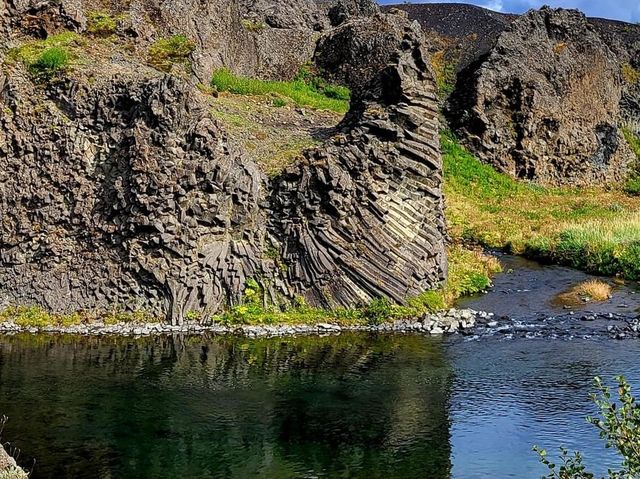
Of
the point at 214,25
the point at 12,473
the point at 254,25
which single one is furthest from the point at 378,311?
the point at 254,25

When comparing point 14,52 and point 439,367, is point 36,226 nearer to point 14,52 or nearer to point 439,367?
point 14,52

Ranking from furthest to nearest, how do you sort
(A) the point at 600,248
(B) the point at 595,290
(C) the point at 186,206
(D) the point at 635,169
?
(D) the point at 635,169 < (A) the point at 600,248 < (B) the point at 595,290 < (C) the point at 186,206

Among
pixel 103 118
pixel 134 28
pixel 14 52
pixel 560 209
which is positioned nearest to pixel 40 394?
pixel 103 118

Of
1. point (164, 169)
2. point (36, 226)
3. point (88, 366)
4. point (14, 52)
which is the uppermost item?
point (14, 52)

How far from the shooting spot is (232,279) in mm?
32125

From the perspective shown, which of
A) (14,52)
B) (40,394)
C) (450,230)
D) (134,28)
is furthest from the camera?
(450,230)

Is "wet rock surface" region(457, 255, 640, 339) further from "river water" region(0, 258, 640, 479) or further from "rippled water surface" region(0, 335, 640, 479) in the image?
"rippled water surface" region(0, 335, 640, 479)

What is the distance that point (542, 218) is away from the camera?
5081cm

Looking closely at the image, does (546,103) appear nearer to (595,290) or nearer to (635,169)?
(635,169)

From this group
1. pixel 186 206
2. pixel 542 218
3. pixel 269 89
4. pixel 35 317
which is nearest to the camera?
pixel 35 317

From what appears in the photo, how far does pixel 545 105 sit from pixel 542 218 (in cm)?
1567

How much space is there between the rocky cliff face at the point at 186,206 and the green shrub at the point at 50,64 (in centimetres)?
98

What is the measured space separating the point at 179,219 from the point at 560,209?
101ft

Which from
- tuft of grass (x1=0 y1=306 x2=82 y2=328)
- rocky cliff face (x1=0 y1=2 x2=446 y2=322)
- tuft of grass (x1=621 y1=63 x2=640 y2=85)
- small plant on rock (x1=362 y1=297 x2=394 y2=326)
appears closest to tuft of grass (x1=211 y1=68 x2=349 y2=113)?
rocky cliff face (x1=0 y1=2 x2=446 y2=322)
